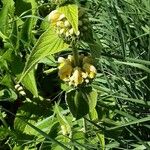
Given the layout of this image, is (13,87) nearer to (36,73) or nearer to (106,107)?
(36,73)

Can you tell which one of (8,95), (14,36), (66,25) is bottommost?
(8,95)

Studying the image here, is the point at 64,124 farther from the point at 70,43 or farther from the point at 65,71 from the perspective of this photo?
the point at 70,43

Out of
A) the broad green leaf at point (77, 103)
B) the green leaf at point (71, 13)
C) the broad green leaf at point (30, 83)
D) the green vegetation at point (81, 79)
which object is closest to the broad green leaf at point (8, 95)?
the green vegetation at point (81, 79)

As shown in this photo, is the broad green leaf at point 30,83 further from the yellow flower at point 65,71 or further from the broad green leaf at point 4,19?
the yellow flower at point 65,71

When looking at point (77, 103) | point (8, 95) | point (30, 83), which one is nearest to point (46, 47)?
point (77, 103)

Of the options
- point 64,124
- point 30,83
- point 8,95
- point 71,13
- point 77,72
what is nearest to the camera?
point 71,13

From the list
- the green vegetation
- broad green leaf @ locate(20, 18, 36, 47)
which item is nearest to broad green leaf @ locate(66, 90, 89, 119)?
the green vegetation
